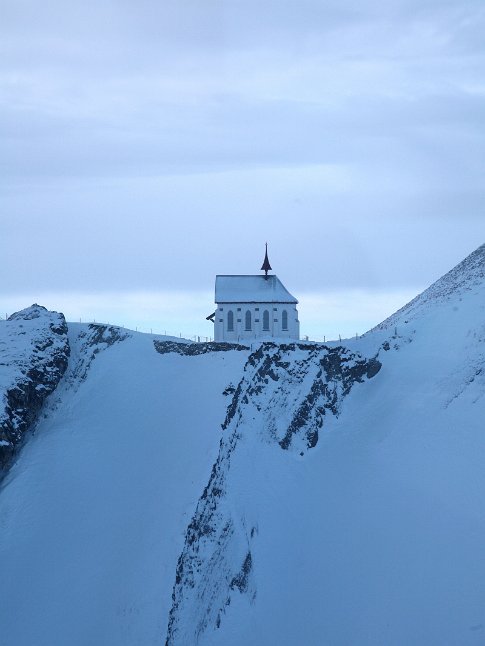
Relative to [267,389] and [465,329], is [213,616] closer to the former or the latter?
[267,389]

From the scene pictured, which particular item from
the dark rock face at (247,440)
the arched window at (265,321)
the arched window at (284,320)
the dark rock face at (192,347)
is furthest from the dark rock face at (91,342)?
the arched window at (284,320)

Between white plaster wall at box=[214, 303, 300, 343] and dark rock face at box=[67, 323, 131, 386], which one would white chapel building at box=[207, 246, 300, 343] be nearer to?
white plaster wall at box=[214, 303, 300, 343]

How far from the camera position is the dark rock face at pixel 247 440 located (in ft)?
167

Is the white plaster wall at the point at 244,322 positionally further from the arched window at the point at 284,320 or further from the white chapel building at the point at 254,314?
the arched window at the point at 284,320

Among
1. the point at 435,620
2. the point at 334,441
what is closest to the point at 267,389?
the point at 334,441

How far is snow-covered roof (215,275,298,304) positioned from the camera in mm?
84375

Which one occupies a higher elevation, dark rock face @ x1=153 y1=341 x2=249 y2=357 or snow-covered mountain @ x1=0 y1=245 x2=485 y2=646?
dark rock face @ x1=153 y1=341 x2=249 y2=357

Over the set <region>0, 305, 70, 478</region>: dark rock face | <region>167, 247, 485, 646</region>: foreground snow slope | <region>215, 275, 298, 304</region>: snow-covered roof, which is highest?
<region>215, 275, 298, 304</region>: snow-covered roof

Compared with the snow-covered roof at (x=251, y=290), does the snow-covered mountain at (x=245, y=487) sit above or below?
below

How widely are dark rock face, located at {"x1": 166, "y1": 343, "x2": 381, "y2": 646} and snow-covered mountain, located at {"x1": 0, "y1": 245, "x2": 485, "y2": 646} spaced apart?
0.11 m

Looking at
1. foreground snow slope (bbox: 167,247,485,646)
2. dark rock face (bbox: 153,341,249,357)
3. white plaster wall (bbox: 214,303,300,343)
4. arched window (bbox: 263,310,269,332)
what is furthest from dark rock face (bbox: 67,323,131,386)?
arched window (bbox: 263,310,269,332)

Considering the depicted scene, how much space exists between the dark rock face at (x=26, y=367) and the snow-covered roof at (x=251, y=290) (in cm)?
1676

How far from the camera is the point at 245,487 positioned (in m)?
57.4

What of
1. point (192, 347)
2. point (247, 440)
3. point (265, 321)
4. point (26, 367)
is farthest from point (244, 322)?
point (247, 440)
